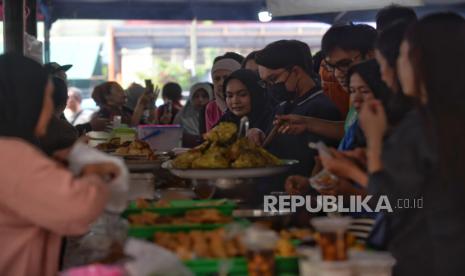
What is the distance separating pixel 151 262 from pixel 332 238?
547 millimetres

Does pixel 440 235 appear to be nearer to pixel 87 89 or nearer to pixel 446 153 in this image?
pixel 446 153

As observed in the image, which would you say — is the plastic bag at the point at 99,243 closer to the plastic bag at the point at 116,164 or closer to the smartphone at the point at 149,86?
the plastic bag at the point at 116,164

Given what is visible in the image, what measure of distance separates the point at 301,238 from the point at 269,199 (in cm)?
60

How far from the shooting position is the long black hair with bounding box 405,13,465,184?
7.00 ft

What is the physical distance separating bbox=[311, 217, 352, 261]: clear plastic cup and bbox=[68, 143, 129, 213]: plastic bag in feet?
2.08

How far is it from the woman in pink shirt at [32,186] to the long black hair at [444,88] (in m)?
1.00

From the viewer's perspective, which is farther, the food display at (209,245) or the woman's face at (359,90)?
the woman's face at (359,90)

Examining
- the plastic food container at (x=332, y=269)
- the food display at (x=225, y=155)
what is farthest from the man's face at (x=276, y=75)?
the plastic food container at (x=332, y=269)

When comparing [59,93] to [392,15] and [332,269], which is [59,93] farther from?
[332,269]

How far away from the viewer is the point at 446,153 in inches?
83.9

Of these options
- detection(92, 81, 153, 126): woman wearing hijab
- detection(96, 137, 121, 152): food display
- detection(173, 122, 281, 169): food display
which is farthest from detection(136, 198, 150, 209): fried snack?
detection(92, 81, 153, 126): woman wearing hijab

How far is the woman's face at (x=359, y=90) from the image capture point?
285cm

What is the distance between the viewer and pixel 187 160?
3.34 m

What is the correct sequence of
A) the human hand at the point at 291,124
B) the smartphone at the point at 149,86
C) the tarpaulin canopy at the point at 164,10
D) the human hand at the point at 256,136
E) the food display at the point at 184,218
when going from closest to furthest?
1. the food display at the point at 184,218
2. the human hand at the point at 291,124
3. the human hand at the point at 256,136
4. the smartphone at the point at 149,86
5. the tarpaulin canopy at the point at 164,10
